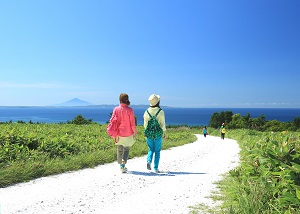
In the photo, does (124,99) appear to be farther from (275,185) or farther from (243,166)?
Result: (275,185)

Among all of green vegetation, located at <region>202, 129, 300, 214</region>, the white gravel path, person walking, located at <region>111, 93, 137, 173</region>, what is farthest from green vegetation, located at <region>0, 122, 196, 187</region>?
green vegetation, located at <region>202, 129, 300, 214</region>

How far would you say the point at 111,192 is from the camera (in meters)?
6.63

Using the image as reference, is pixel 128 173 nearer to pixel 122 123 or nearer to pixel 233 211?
pixel 122 123

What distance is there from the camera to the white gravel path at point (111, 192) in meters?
5.46

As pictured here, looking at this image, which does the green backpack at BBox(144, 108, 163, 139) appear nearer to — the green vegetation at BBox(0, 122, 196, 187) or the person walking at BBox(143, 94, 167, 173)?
the person walking at BBox(143, 94, 167, 173)

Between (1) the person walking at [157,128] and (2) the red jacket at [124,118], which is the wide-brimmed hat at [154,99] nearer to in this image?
(1) the person walking at [157,128]

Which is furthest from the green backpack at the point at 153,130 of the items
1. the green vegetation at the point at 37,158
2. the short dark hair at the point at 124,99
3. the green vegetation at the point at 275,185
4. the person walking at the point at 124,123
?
the green vegetation at the point at 275,185

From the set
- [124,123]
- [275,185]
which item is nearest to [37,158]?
[124,123]

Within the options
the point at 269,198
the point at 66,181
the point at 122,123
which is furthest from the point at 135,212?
the point at 122,123

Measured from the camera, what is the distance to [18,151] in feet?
32.7

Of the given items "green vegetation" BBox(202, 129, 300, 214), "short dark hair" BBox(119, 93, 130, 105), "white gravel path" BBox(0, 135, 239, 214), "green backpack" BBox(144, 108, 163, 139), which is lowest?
"white gravel path" BBox(0, 135, 239, 214)

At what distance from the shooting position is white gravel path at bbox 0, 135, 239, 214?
546 centimetres

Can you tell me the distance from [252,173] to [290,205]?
5.42 feet

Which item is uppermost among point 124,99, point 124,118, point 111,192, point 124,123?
point 124,99
